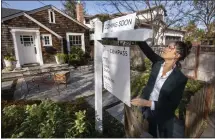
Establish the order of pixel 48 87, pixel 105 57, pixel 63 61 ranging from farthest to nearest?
pixel 63 61, pixel 48 87, pixel 105 57

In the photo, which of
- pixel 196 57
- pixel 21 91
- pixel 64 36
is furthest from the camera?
pixel 64 36

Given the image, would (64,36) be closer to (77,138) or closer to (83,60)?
(83,60)

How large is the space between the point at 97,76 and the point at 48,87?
4749 mm

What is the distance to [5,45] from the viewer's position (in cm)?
964

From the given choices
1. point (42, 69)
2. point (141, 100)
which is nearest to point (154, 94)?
point (141, 100)

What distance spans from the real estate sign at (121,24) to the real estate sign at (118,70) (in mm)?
237

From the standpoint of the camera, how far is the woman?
6.51 ft

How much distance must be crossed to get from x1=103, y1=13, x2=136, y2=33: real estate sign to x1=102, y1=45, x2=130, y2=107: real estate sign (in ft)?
0.78

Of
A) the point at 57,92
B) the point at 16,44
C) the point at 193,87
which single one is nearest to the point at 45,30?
the point at 16,44

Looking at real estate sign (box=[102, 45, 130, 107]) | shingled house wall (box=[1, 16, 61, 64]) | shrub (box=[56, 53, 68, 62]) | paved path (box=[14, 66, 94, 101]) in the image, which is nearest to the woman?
real estate sign (box=[102, 45, 130, 107])

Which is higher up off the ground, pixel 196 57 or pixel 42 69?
pixel 196 57

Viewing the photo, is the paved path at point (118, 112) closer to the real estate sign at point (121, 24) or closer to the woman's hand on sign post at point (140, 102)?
the woman's hand on sign post at point (140, 102)

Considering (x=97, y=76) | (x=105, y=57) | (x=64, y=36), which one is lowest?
(x=97, y=76)

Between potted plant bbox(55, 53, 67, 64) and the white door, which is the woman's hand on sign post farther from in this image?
the white door
